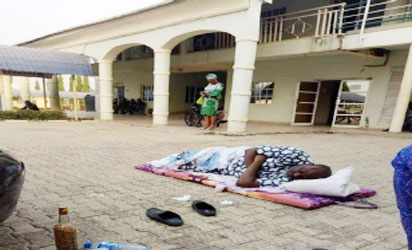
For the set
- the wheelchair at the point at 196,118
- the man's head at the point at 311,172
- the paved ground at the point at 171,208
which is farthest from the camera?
the wheelchair at the point at 196,118

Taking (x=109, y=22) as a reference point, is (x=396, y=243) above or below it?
→ below

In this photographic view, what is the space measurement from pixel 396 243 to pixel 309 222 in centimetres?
58

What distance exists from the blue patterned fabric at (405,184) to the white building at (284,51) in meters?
6.28

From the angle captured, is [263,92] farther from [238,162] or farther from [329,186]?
[329,186]

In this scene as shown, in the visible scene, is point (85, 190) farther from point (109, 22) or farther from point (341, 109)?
point (341, 109)

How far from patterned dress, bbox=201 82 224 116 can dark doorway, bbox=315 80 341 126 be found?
6448 mm

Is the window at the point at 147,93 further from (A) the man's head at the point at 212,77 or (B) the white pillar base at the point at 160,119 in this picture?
(A) the man's head at the point at 212,77

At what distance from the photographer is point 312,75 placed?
34.7 ft

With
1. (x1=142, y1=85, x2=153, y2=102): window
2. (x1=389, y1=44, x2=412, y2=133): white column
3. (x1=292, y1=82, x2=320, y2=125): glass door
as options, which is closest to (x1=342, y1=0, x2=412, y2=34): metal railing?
(x1=389, y1=44, x2=412, y2=133): white column

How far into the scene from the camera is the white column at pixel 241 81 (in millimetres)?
7211

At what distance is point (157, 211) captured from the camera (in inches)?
83.2

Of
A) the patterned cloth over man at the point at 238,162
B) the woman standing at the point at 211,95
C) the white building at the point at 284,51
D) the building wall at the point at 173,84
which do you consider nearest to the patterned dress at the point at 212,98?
the woman standing at the point at 211,95

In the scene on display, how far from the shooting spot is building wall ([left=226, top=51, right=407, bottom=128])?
29.9 ft

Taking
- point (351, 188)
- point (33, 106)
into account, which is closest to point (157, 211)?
point (351, 188)
